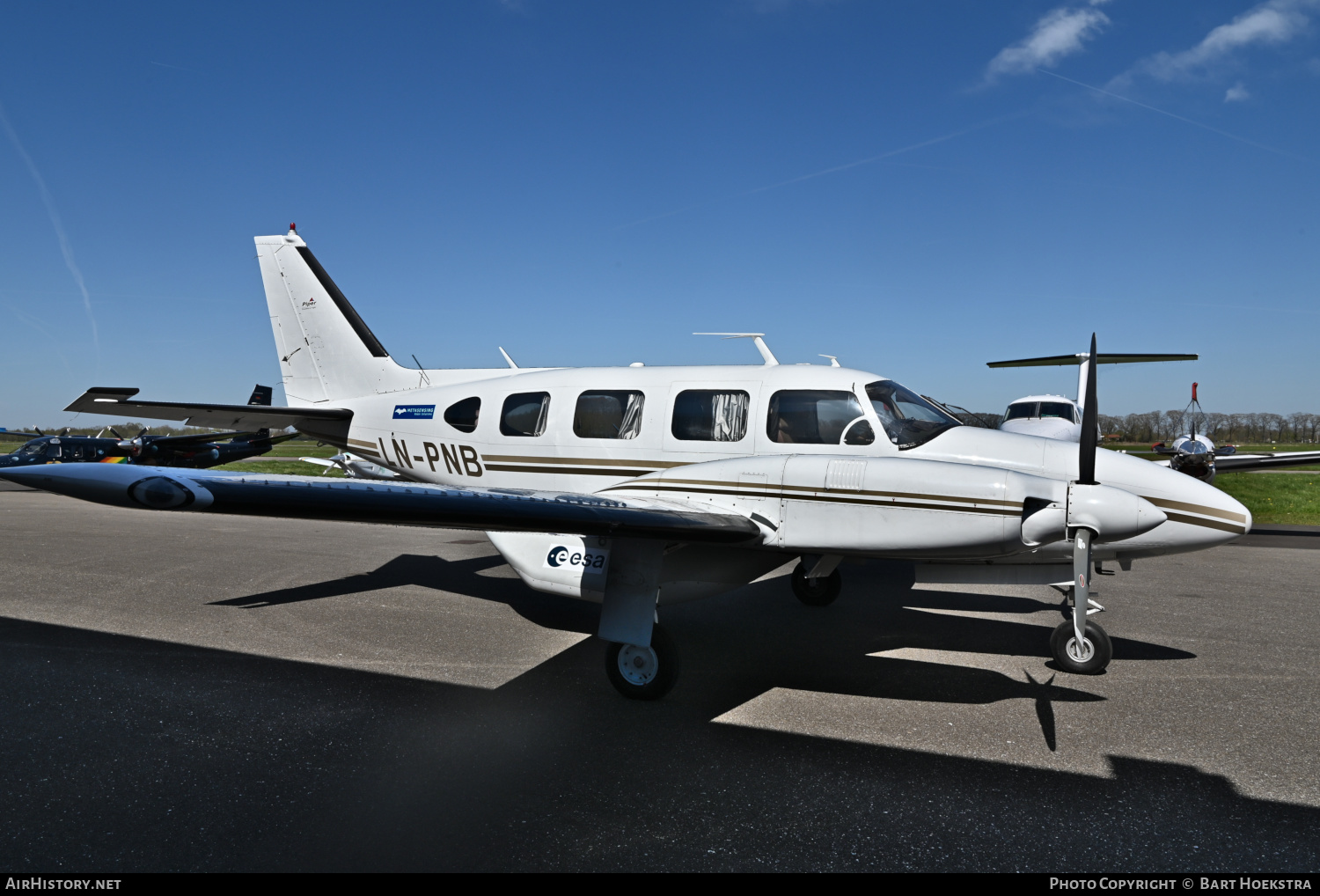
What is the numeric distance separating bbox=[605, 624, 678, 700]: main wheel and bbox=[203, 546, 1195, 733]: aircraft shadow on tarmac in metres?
0.40

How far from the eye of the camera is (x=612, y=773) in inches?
160

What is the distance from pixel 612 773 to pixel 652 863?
0.91 metres

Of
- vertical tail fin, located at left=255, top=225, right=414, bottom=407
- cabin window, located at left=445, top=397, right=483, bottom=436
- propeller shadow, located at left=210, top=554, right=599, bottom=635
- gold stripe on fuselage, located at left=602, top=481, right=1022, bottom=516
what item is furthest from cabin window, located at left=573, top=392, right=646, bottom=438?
vertical tail fin, located at left=255, top=225, right=414, bottom=407

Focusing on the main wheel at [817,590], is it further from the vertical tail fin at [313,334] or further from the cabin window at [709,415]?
the vertical tail fin at [313,334]

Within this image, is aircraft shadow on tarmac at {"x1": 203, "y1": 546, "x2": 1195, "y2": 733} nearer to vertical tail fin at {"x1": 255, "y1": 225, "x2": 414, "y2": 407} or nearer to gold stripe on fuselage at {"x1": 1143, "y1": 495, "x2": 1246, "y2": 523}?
gold stripe on fuselage at {"x1": 1143, "y1": 495, "x2": 1246, "y2": 523}

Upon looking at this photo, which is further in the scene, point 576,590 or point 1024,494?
point 576,590

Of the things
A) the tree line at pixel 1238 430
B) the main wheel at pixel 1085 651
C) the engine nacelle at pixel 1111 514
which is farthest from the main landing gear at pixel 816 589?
the tree line at pixel 1238 430

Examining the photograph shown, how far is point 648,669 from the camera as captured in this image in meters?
5.25

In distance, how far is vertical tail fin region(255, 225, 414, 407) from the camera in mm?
9930

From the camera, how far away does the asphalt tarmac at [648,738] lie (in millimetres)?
3330

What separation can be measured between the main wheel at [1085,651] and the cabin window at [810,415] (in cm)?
242
